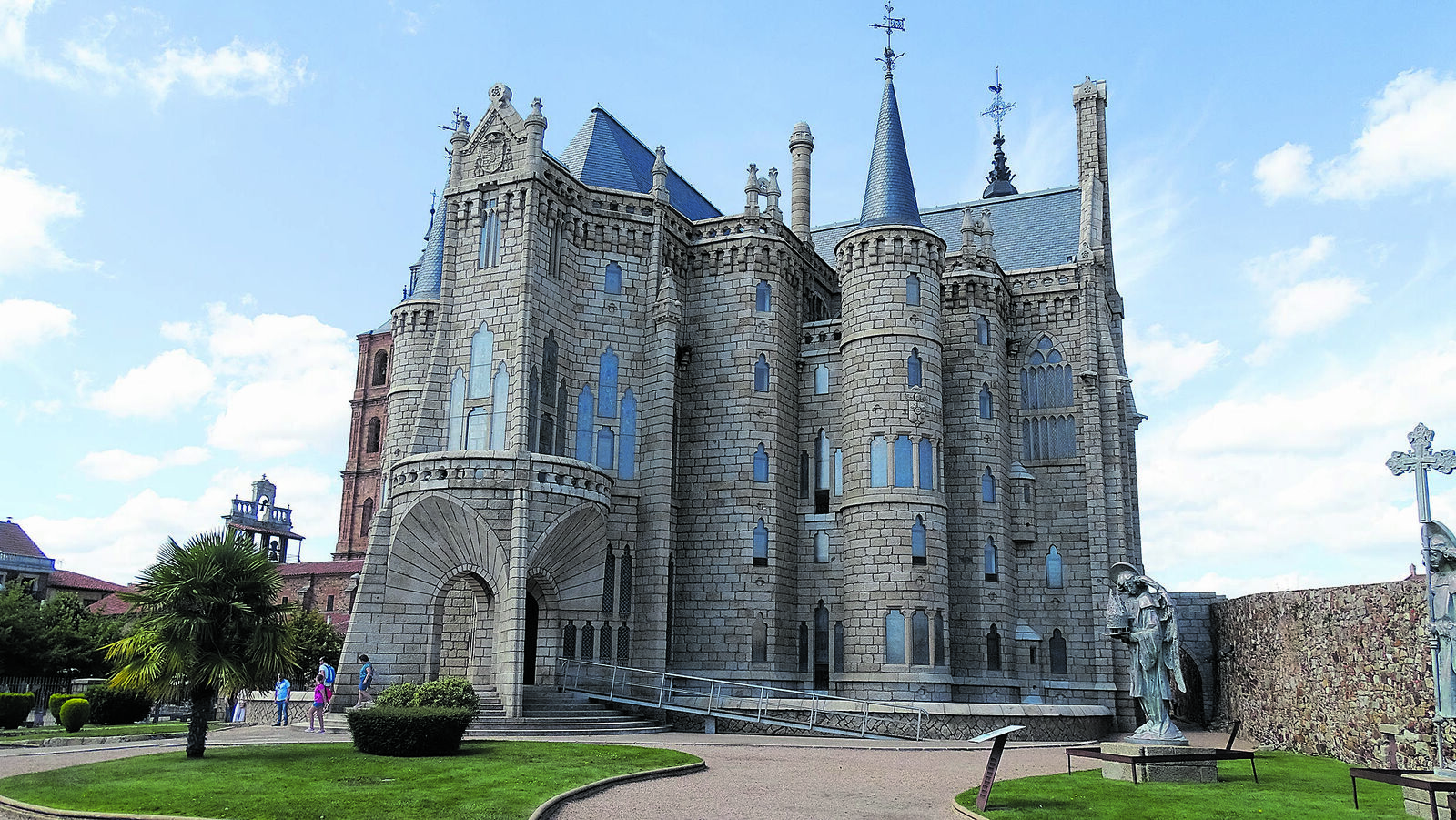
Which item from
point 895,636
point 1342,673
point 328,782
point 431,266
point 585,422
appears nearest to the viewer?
point 328,782

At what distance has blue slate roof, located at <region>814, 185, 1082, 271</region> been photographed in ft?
144

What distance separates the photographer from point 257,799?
47.4 feet

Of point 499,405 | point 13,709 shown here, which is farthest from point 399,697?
point 13,709

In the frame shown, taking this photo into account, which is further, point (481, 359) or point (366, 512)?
point (366, 512)

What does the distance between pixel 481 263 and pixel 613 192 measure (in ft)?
17.2

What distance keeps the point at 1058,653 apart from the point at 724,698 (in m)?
12.6

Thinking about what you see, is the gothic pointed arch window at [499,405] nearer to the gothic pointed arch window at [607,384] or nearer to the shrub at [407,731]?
the gothic pointed arch window at [607,384]

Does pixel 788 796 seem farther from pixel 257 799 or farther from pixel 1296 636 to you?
pixel 1296 636

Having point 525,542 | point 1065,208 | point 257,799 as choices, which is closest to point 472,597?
point 525,542

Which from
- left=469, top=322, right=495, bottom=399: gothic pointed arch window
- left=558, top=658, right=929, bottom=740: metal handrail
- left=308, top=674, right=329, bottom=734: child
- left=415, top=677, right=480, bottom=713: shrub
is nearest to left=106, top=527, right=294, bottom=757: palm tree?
left=415, top=677, right=480, bottom=713: shrub

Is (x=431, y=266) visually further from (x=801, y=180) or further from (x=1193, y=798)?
(x=1193, y=798)

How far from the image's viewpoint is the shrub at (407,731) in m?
19.0

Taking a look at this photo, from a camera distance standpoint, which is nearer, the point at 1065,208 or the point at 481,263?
the point at 481,263

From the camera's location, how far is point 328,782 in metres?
16.1
